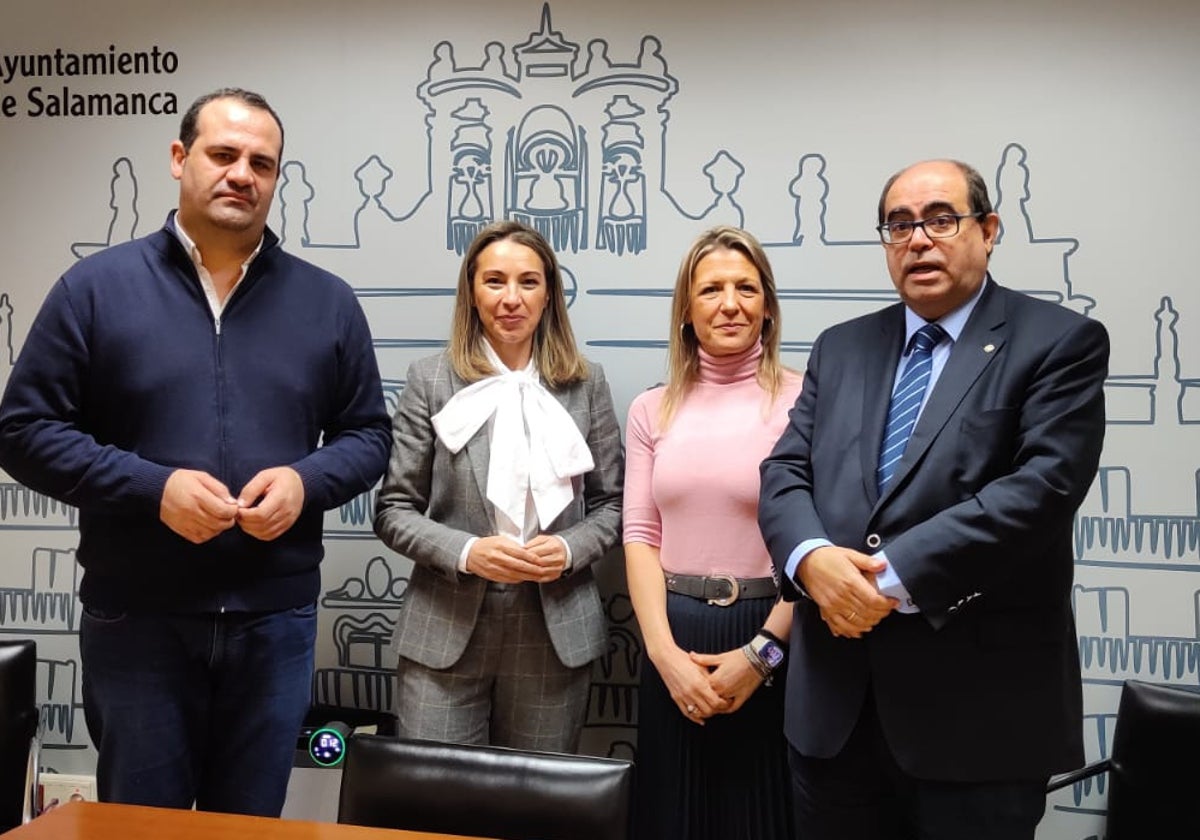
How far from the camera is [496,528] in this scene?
2.37m

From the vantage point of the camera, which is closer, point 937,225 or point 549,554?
point 937,225

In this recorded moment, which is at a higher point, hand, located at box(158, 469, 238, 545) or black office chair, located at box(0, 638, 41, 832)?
hand, located at box(158, 469, 238, 545)

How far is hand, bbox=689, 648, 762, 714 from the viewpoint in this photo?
2146mm

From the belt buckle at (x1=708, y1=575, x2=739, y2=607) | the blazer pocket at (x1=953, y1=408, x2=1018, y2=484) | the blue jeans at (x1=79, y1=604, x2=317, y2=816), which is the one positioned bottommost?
the blue jeans at (x1=79, y1=604, x2=317, y2=816)

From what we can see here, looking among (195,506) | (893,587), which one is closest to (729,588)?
(893,587)

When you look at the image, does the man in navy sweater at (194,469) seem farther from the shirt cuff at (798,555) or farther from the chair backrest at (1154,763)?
the chair backrest at (1154,763)

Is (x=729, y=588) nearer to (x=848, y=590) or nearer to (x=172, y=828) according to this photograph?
(x=848, y=590)

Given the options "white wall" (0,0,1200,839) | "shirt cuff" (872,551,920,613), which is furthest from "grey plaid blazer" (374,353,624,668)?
"shirt cuff" (872,551,920,613)

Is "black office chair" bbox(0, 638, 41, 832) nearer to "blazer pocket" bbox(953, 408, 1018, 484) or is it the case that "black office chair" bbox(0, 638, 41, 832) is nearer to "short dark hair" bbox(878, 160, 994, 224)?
"blazer pocket" bbox(953, 408, 1018, 484)

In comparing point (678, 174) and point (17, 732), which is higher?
point (678, 174)

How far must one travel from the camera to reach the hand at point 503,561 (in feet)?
7.36

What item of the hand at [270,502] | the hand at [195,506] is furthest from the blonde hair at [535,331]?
the hand at [195,506]

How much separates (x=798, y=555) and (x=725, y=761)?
655mm

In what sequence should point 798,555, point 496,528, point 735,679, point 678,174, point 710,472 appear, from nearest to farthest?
point 798,555
point 735,679
point 710,472
point 496,528
point 678,174
